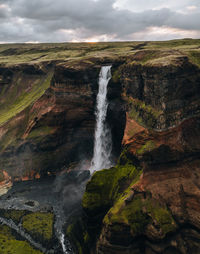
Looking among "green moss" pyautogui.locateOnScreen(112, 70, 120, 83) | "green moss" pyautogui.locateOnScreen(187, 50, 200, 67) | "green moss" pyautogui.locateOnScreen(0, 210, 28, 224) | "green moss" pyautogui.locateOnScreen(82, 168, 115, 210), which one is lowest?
"green moss" pyautogui.locateOnScreen(0, 210, 28, 224)

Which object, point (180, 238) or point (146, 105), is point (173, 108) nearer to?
point (146, 105)

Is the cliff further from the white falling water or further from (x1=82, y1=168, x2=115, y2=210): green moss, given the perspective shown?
the white falling water

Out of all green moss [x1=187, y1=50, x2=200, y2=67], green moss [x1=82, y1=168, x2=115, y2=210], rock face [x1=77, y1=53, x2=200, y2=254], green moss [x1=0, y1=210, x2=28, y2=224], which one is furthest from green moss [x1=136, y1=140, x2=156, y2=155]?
green moss [x1=0, y1=210, x2=28, y2=224]

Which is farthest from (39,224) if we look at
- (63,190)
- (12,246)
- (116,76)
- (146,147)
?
(116,76)

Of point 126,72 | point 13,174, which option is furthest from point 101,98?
point 13,174

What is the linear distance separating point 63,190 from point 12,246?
1489 cm

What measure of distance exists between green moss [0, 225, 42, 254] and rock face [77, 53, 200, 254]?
8.55m

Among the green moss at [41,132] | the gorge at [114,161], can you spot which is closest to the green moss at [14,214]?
the gorge at [114,161]

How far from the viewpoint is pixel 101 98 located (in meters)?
50.3

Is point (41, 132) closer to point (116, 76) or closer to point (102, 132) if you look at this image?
point (102, 132)

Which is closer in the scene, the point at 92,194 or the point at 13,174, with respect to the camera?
the point at 92,194

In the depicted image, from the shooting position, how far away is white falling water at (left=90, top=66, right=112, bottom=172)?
161ft

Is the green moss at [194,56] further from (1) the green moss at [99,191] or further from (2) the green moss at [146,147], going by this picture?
(1) the green moss at [99,191]

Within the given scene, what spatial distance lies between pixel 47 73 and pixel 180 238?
70554 mm
